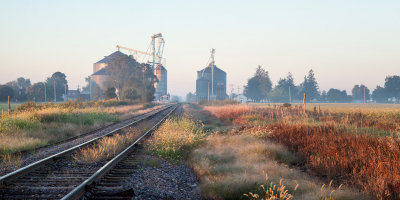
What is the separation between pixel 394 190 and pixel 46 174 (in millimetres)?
6563

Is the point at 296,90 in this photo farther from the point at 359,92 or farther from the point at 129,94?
the point at 129,94

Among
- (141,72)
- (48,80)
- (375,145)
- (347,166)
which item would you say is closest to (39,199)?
(347,166)

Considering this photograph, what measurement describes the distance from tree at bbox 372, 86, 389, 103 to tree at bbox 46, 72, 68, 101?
130 meters

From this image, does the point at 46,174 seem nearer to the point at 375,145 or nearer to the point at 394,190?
the point at 394,190

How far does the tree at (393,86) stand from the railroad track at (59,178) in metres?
140

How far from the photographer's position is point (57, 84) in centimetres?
9375

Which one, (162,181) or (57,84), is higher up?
(57,84)

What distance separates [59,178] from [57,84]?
9878 cm

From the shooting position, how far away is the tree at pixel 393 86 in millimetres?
119000

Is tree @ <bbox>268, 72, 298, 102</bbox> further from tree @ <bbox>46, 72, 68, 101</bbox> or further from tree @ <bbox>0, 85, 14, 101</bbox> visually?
tree @ <bbox>0, 85, 14, 101</bbox>

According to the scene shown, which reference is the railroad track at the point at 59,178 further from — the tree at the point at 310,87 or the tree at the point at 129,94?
the tree at the point at 310,87

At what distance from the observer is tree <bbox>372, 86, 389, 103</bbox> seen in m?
125

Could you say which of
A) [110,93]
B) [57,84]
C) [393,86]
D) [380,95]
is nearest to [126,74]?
[110,93]

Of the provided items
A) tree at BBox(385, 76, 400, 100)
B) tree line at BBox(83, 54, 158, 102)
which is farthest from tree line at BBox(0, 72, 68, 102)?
tree at BBox(385, 76, 400, 100)
